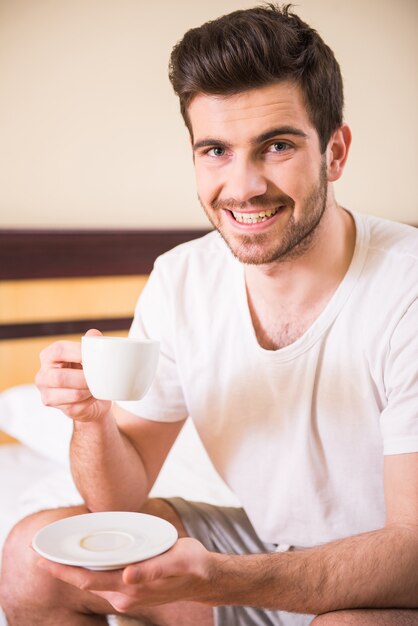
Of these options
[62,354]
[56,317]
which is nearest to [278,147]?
[62,354]

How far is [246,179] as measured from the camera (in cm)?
127

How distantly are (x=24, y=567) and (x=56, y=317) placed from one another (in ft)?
3.83

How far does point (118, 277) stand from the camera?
241 cm

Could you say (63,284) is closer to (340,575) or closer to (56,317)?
(56,317)

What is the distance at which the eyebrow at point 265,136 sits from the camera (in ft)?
4.10

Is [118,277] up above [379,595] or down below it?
above

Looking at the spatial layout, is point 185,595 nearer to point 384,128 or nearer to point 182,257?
point 182,257

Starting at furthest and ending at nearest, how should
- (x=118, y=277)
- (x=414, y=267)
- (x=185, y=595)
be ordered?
(x=118, y=277) < (x=414, y=267) < (x=185, y=595)

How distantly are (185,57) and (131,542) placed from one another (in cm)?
85

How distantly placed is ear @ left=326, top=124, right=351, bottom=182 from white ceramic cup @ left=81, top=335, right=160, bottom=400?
23.3 inches

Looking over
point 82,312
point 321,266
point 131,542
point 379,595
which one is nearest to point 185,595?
point 131,542

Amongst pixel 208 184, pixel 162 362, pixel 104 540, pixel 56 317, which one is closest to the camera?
pixel 104 540

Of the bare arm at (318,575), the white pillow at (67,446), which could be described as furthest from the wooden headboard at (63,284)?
the bare arm at (318,575)

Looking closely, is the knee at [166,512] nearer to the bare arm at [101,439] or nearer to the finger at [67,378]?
the bare arm at [101,439]
